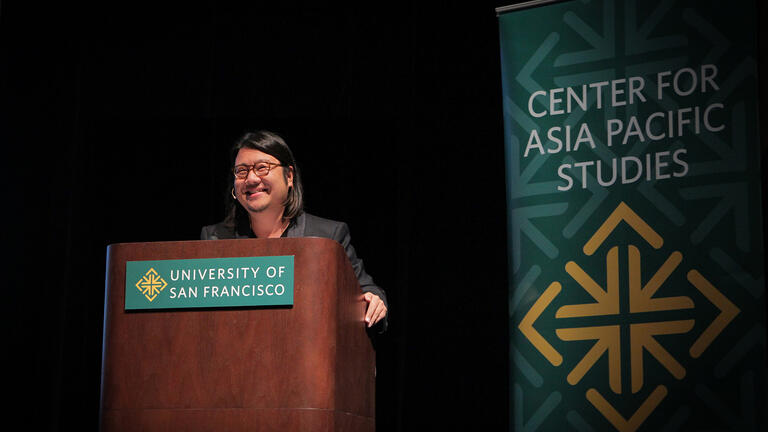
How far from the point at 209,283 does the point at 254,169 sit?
660 millimetres

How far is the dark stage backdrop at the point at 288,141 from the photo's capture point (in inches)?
156

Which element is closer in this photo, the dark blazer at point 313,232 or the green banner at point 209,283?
the green banner at point 209,283

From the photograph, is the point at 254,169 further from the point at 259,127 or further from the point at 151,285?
the point at 259,127

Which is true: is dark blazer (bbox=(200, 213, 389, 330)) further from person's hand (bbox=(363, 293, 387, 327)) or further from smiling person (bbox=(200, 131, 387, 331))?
person's hand (bbox=(363, 293, 387, 327))

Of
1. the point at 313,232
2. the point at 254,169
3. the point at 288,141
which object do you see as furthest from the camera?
the point at 288,141

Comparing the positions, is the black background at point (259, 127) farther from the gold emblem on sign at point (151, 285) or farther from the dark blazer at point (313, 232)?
the gold emblem on sign at point (151, 285)

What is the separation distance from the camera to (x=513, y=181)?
327 centimetres

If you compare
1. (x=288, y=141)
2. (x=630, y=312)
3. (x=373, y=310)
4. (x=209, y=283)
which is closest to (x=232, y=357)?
(x=209, y=283)

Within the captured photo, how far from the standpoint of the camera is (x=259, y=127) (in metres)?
4.30

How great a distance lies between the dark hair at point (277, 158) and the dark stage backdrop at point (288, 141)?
3.56ft

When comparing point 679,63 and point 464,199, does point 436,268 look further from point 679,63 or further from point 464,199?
point 679,63

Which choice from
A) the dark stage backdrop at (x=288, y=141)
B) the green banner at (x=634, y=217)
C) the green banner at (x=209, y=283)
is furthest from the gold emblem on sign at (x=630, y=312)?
the green banner at (x=209, y=283)

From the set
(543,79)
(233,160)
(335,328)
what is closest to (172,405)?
(335,328)

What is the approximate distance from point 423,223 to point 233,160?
3.92ft
